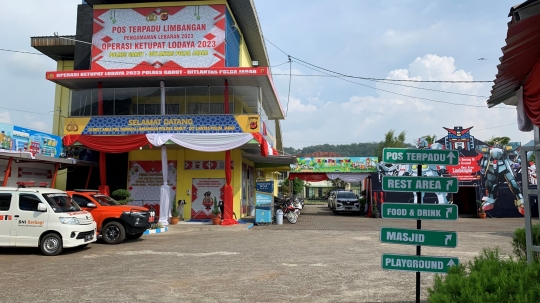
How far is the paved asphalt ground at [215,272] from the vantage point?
6.72 meters

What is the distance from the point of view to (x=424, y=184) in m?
5.09

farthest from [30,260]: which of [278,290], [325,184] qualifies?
[325,184]

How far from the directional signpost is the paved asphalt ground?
1607 mm

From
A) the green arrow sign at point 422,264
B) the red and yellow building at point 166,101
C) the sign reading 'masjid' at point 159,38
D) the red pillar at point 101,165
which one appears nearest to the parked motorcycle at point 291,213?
the red and yellow building at point 166,101

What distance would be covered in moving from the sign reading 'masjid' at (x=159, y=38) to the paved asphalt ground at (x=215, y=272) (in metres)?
10.5

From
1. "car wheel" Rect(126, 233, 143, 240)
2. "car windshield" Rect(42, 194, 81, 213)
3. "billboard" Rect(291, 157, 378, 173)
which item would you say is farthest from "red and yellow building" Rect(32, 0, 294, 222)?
"billboard" Rect(291, 157, 378, 173)

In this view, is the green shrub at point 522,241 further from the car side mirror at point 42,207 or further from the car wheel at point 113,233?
the car wheel at point 113,233

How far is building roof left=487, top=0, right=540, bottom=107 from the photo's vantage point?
12.5 ft

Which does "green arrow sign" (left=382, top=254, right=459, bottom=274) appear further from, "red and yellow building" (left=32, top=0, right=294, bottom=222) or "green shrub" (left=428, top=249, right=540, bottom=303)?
"red and yellow building" (left=32, top=0, right=294, bottom=222)

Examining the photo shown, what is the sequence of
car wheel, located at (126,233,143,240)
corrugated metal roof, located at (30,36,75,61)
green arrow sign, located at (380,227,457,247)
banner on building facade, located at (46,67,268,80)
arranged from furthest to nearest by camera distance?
corrugated metal roof, located at (30,36,75,61)
banner on building facade, located at (46,67,268,80)
car wheel, located at (126,233,143,240)
green arrow sign, located at (380,227,457,247)

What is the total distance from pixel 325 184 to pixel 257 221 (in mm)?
61825

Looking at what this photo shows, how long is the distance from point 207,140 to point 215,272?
10902mm

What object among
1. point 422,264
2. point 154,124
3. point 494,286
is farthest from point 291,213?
point 494,286

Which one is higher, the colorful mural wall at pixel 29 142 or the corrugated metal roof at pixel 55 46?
the corrugated metal roof at pixel 55 46
